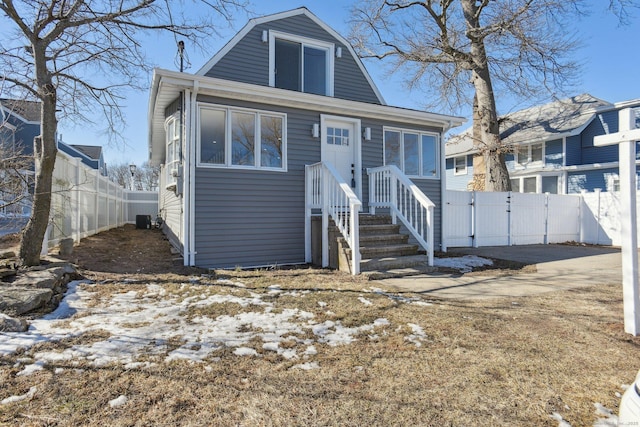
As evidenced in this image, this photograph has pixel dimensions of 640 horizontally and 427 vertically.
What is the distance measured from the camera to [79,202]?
866cm

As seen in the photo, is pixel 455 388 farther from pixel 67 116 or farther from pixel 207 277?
pixel 67 116

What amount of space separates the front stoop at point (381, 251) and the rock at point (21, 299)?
4.08 metres

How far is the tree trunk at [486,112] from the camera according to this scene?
13.0 m

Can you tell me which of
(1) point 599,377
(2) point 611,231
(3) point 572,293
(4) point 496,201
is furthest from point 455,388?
(2) point 611,231

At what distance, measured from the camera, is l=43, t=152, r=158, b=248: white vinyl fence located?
7195mm

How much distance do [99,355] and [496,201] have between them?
1107 cm

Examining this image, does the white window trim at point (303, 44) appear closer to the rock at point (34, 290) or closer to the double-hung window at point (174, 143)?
the double-hung window at point (174, 143)

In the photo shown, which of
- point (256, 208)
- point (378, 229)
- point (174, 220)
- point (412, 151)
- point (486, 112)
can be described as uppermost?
point (486, 112)

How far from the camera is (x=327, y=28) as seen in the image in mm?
9180

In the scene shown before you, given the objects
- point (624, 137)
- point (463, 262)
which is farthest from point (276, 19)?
point (624, 137)

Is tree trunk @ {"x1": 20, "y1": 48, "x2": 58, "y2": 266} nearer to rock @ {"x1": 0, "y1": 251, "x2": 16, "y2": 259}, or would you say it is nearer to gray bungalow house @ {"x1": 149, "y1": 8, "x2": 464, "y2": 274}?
rock @ {"x1": 0, "y1": 251, "x2": 16, "y2": 259}

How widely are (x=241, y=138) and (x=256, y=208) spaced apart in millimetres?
1421

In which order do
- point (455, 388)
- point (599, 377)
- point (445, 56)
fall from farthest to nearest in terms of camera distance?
point (445, 56) → point (599, 377) → point (455, 388)

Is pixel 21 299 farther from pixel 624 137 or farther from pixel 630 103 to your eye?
pixel 630 103
